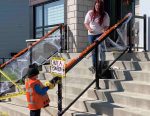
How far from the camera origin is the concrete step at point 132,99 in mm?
6609

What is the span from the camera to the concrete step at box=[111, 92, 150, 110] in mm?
6609

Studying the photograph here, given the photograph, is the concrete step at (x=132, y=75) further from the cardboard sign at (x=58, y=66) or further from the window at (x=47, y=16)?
the window at (x=47, y=16)

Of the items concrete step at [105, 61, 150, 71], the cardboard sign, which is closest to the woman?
concrete step at [105, 61, 150, 71]

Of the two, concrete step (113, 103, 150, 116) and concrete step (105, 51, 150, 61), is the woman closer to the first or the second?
concrete step (105, 51, 150, 61)

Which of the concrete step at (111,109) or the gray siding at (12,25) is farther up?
the gray siding at (12,25)

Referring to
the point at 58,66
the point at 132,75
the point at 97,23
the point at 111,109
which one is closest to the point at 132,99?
the point at 111,109

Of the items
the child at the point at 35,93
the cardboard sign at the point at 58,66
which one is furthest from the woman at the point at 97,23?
the child at the point at 35,93

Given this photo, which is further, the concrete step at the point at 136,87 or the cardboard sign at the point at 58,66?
the concrete step at the point at 136,87

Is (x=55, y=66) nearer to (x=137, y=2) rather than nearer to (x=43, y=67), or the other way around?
(x=43, y=67)

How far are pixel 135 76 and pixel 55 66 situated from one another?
1.94m

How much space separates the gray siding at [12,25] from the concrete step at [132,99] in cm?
1833

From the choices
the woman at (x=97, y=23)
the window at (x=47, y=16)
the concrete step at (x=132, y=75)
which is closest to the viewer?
the concrete step at (x=132, y=75)

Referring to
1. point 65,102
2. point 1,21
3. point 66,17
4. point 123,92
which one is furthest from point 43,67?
point 1,21

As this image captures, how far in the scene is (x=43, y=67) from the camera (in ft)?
35.9
